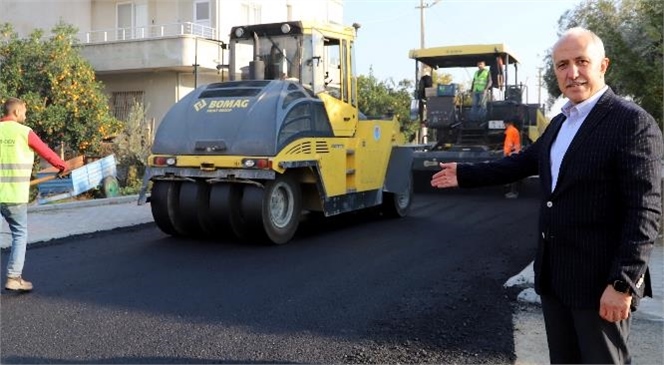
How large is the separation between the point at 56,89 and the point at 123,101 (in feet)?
22.2

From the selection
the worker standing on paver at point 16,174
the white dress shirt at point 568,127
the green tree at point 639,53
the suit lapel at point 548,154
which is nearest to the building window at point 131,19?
the green tree at point 639,53

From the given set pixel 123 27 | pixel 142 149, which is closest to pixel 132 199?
pixel 142 149

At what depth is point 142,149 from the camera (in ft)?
51.8

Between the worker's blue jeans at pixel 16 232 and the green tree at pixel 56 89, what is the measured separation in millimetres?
9931

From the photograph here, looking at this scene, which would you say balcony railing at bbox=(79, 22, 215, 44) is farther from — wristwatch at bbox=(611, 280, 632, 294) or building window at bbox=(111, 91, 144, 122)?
wristwatch at bbox=(611, 280, 632, 294)

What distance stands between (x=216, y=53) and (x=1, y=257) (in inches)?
575

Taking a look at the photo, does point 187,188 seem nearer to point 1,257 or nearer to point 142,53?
point 1,257

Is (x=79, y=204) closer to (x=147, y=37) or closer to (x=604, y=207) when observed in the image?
(x=604, y=207)

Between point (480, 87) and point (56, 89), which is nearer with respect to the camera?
point (480, 87)

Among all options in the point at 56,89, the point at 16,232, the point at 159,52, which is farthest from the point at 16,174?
the point at 159,52

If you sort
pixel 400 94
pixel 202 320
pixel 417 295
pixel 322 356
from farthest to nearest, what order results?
pixel 400 94 < pixel 417 295 < pixel 202 320 < pixel 322 356

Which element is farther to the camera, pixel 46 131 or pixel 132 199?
pixel 46 131

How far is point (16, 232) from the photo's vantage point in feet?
19.1

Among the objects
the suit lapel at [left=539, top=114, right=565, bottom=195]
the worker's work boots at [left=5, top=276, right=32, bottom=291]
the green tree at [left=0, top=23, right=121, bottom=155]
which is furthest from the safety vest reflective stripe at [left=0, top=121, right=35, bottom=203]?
the green tree at [left=0, top=23, right=121, bottom=155]
